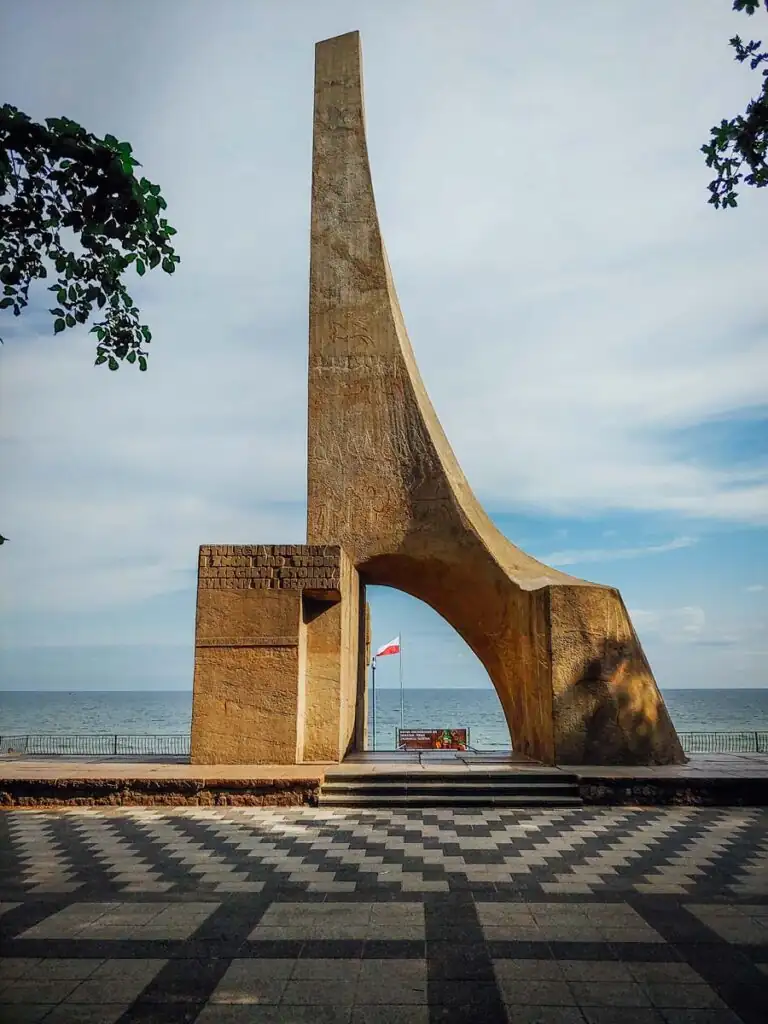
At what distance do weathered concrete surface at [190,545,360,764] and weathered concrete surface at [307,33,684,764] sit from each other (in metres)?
1.41

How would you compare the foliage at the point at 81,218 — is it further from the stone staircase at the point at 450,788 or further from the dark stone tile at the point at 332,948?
the stone staircase at the point at 450,788

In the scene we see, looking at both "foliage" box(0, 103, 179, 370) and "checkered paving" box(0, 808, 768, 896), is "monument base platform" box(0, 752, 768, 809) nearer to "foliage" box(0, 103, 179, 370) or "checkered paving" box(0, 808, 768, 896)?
"checkered paving" box(0, 808, 768, 896)

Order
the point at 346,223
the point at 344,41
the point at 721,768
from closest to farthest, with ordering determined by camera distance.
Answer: the point at 721,768 → the point at 346,223 → the point at 344,41

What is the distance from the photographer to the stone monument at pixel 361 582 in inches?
387

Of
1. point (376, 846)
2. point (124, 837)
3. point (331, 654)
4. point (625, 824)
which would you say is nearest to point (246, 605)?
point (331, 654)

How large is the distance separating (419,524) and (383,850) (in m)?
5.83

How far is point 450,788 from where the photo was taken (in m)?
8.66

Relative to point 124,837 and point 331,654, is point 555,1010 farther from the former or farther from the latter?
point 331,654

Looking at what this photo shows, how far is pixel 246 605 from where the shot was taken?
10031 millimetres

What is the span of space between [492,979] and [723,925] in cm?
163

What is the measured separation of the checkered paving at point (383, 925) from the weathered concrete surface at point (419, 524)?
9.05ft

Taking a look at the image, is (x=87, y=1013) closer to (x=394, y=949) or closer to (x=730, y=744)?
(x=394, y=949)

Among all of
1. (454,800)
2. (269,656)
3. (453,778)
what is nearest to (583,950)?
(454,800)

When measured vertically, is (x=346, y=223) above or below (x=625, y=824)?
above
